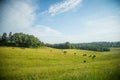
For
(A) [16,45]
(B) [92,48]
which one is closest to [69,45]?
(B) [92,48]

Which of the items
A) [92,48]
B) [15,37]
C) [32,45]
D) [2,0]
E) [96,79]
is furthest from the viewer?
[92,48]

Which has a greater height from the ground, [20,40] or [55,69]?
[20,40]

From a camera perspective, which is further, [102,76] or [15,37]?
[15,37]

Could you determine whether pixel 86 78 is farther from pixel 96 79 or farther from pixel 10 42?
→ pixel 10 42

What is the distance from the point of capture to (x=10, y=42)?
4631cm

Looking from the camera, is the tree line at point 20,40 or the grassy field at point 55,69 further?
the tree line at point 20,40

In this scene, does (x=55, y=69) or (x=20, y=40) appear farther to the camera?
(x=20, y=40)

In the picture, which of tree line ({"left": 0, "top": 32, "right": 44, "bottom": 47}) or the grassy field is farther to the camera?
tree line ({"left": 0, "top": 32, "right": 44, "bottom": 47})

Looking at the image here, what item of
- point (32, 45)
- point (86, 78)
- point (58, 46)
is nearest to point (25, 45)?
point (32, 45)

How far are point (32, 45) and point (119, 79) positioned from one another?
42409 mm

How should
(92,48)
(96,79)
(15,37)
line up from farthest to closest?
(92,48) → (15,37) → (96,79)

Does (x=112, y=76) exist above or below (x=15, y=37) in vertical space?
below

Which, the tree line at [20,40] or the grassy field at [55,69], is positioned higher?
the tree line at [20,40]

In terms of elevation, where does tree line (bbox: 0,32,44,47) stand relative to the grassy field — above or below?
above
